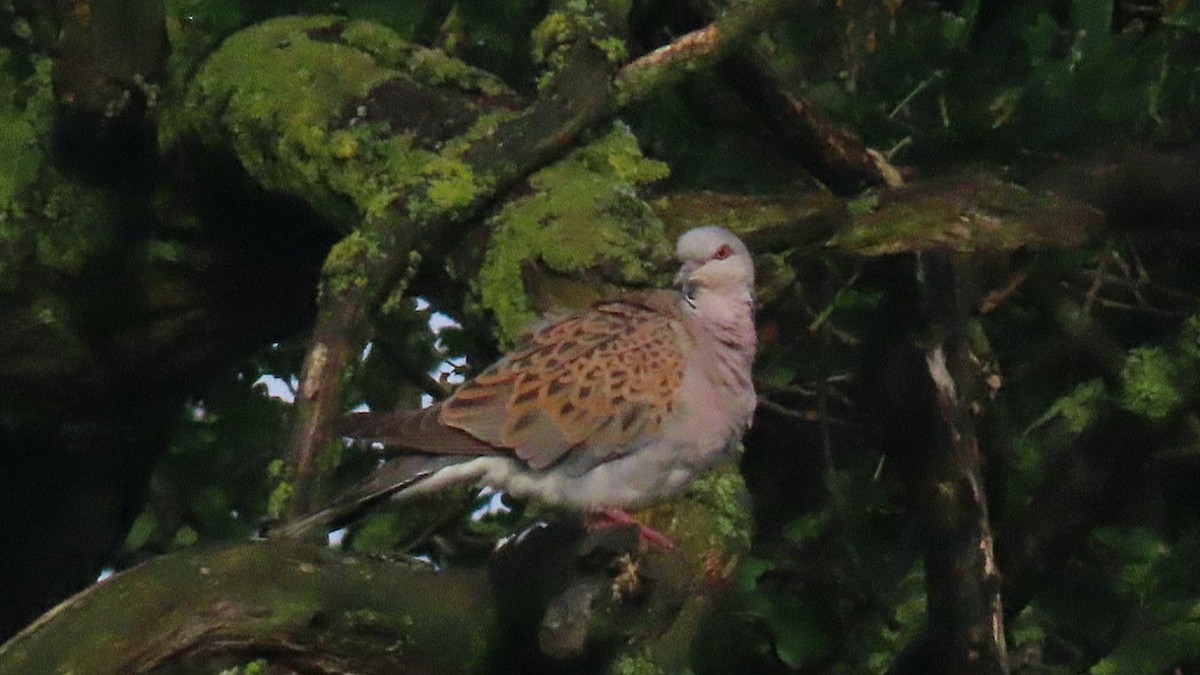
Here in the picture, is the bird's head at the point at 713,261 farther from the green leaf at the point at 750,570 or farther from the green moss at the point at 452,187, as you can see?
the green leaf at the point at 750,570

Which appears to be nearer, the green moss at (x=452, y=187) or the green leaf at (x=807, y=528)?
the green moss at (x=452, y=187)

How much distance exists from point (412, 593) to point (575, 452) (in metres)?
0.55

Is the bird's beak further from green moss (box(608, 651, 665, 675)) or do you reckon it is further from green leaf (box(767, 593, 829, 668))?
green leaf (box(767, 593, 829, 668))

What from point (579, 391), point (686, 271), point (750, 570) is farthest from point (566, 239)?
point (750, 570)

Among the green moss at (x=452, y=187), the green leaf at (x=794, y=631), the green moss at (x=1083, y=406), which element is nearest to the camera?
the green moss at (x=452, y=187)

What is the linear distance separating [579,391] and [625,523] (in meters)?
0.35

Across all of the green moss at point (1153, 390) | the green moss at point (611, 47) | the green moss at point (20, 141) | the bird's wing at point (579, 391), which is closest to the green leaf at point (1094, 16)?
the green moss at point (1153, 390)

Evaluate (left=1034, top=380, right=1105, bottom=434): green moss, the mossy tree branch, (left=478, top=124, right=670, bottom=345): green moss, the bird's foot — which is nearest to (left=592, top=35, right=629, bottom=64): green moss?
the mossy tree branch

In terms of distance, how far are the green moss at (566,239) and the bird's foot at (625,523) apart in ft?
1.56

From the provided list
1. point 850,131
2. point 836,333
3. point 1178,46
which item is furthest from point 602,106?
point 1178,46

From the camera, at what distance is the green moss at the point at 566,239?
12.3ft

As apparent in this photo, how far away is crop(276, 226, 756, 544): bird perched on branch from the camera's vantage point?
132 inches

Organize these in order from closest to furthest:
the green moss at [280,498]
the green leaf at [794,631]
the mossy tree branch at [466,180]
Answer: the green moss at [280,498] → the mossy tree branch at [466,180] → the green leaf at [794,631]

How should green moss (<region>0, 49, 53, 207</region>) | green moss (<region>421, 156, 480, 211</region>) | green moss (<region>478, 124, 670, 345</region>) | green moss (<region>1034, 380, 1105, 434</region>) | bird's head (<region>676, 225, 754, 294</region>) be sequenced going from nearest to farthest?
bird's head (<region>676, 225, 754, 294</region>), green moss (<region>478, 124, 670, 345</region>), green moss (<region>421, 156, 480, 211</region>), green moss (<region>1034, 380, 1105, 434</region>), green moss (<region>0, 49, 53, 207</region>)
